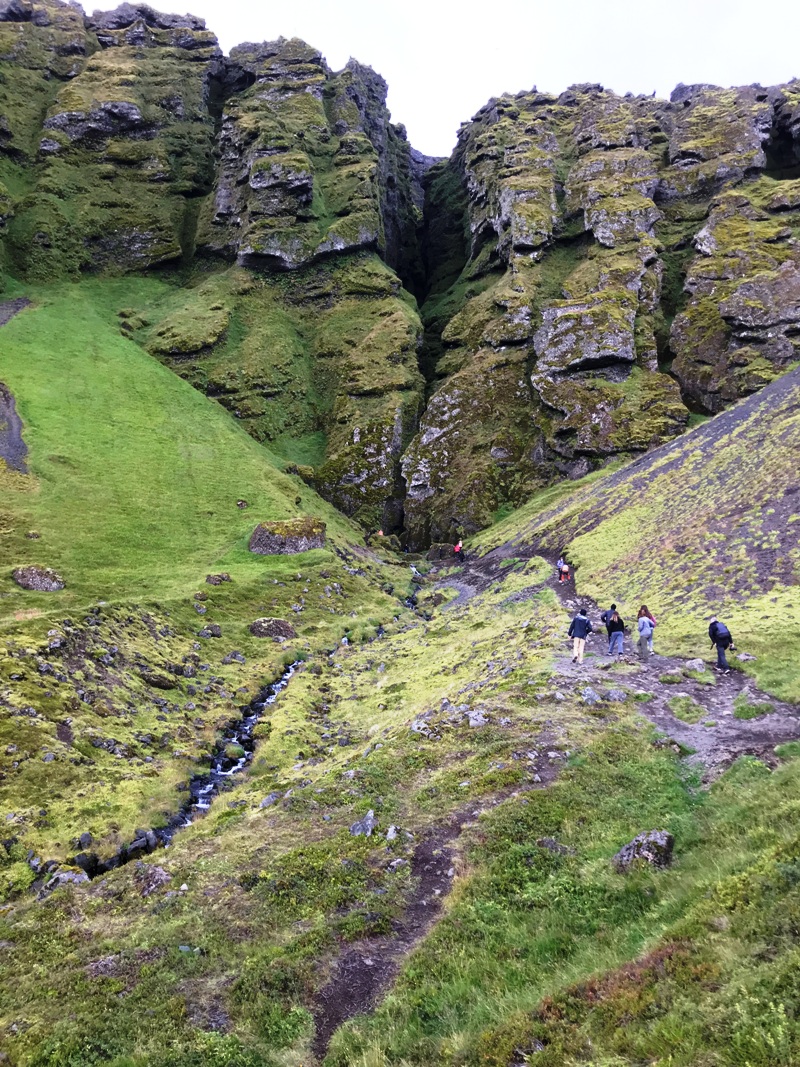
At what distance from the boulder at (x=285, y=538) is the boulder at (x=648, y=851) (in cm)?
5437

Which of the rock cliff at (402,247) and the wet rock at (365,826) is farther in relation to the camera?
the rock cliff at (402,247)

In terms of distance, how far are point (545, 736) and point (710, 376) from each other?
89.3 meters

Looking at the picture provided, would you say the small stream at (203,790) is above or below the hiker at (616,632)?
below

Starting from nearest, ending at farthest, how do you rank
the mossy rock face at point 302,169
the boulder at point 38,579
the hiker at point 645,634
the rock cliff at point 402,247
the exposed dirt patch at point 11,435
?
the hiker at point 645,634 < the boulder at point 38,579 < the exposed dirt patch at point 11,435 < the rock cliff at point 402,247 < the mossy rock face at point 302,169

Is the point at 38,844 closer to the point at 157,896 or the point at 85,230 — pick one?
the point at 157,896

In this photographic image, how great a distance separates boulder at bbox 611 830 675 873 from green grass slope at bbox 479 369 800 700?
12173mm

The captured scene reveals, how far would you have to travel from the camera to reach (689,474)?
61906mm

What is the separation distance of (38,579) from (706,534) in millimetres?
52205

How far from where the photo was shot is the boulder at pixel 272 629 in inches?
1996

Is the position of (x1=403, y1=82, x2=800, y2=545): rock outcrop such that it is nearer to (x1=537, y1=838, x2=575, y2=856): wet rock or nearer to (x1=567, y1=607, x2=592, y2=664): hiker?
(x1=567, y1=607, x2=592, y2=664): hiker

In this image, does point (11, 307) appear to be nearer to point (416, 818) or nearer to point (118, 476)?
point (118, 476)

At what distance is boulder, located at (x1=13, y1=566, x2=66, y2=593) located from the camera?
151ft

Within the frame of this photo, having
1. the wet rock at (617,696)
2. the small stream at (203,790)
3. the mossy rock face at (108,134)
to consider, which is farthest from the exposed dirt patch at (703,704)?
the mossy rock face at (108,134)

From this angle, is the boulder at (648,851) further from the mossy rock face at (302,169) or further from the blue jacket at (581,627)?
the mossy rock face at (302,169)
